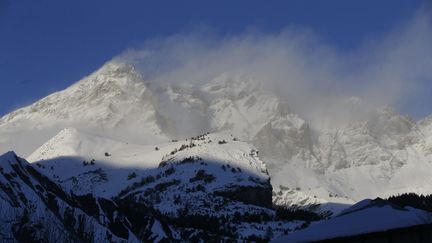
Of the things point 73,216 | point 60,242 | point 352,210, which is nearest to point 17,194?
point 73,216

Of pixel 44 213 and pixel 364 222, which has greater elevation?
pixel 44 213

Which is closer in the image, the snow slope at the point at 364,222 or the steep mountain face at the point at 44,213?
the snow slope at the point at 364,222

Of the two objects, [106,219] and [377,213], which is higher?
[106,219]

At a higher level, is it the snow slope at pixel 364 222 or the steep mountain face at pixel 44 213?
the steep mountain face at pixel 44 213

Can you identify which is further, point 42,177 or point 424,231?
point 42,177

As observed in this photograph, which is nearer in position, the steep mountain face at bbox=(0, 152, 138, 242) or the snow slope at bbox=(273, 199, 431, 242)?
the snow slope at bbox=(273, 199, 431, 242)

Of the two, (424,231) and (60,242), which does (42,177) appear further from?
(424,231)

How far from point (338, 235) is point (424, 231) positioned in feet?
13.2

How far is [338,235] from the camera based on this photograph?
37656mm

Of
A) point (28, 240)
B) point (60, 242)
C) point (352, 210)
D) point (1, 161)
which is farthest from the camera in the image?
point (1, 161)

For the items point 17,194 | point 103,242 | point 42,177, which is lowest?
point 103,242

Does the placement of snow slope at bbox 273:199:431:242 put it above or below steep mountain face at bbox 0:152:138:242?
below

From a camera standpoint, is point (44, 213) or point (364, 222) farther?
point (44, 213)

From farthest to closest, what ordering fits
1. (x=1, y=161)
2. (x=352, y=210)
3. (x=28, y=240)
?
(x=1, y=161) < (x=28, y=240) < (x=352, y=210)
